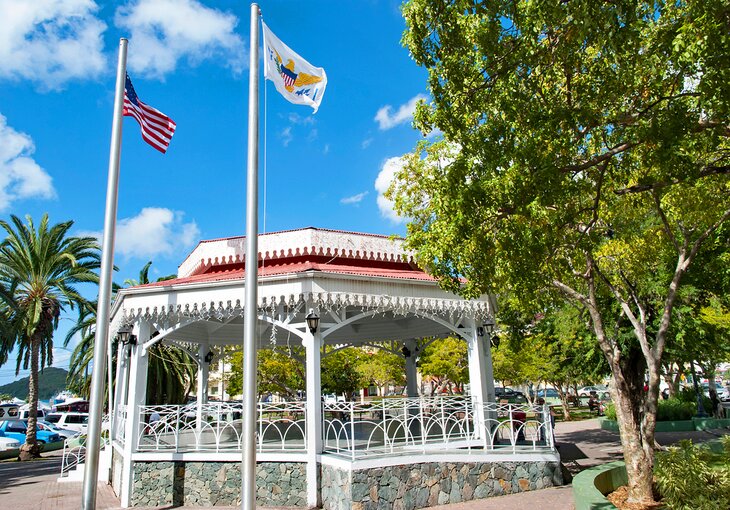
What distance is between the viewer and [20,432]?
30.0 metres

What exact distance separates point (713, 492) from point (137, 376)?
10.7 m

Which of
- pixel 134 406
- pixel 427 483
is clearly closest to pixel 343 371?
pixel 134 406

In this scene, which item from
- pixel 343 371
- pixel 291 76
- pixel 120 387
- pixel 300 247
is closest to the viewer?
pixel 291 76

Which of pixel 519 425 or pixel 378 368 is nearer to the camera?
pixel 519 425

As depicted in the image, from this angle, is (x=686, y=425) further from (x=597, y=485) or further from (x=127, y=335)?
(x=127, y=335)

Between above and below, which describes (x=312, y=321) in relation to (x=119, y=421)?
above

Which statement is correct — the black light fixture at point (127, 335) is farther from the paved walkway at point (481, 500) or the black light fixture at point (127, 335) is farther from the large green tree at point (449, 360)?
the large green tree at point (449, 360)

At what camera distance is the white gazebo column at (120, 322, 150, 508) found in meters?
10.2

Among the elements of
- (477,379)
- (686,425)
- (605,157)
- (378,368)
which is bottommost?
(686,425)

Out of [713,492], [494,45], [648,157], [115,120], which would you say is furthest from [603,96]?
[115,120]

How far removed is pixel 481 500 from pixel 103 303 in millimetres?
7548

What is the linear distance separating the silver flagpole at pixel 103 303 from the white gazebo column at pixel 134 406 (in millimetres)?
2132

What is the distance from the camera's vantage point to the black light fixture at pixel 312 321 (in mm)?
9812

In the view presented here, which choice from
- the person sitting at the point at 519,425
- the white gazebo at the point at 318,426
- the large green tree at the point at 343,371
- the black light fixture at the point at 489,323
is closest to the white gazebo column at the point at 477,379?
the white gazebo at the point at 318,426
